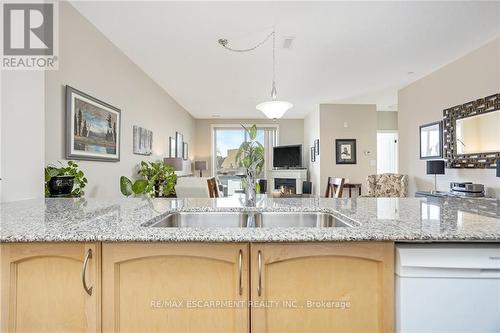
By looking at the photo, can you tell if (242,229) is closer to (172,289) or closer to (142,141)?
(172,289)

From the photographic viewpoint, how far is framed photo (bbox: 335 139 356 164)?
6.20 meters

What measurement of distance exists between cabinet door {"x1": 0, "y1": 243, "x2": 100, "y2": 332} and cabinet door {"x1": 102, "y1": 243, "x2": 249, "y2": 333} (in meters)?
0.06

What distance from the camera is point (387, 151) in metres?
7.27

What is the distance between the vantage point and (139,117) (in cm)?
390

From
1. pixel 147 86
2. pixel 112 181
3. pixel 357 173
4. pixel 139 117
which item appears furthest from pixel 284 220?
pixel 357 173

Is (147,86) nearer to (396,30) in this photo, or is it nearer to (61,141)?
(61,141)

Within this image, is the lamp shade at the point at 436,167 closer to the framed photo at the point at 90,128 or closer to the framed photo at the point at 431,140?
the framed photo at the point at 431,140

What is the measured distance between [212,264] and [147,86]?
3924 millimetres

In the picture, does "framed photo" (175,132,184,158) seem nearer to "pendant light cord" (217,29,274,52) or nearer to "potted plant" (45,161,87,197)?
"pendant light cord" (217,29,274,52)

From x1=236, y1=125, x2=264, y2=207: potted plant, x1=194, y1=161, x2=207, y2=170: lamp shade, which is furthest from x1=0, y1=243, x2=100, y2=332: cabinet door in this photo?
x1=194, y1=161, x2=207, y2=170: lamp shade

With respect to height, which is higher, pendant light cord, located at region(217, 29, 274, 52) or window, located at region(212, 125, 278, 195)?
pendant light cord, located at region(217, 29, 274, 52)

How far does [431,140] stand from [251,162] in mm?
3783

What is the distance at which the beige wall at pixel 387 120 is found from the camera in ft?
23.4

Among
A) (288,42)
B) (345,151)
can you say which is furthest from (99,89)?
(345,151)
